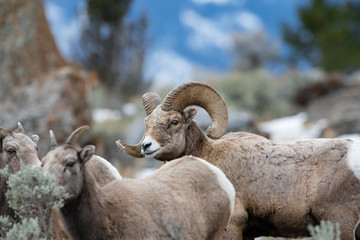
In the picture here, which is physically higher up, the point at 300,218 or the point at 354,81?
the point at 354,81

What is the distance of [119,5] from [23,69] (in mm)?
18336

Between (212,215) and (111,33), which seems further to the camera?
(111,33)

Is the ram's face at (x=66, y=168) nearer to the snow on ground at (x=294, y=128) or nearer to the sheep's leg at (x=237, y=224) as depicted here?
the sheep's leg at (x=237, y=224)

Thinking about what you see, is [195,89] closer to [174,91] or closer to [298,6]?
[174,91]

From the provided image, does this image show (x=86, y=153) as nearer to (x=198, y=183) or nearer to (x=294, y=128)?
(x=198, y=183)

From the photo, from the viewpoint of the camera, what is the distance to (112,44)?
105ft

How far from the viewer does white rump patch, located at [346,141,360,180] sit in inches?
262

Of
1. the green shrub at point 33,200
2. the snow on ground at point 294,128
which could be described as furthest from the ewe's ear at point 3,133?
the snow on ground at point 294,128

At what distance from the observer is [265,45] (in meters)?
44.0

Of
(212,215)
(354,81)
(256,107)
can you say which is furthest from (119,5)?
(212,215)

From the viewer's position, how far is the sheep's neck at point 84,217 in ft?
16.7

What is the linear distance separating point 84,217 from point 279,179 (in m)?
2.63

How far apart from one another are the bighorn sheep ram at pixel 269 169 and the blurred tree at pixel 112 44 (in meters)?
24.4

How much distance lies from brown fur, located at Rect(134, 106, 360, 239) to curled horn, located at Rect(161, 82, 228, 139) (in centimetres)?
12
